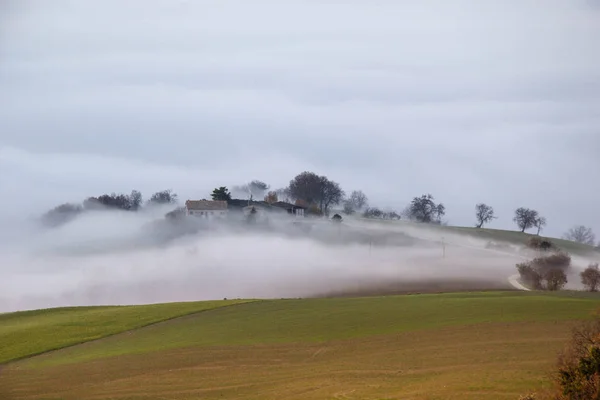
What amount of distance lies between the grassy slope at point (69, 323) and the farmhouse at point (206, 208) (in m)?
93.4

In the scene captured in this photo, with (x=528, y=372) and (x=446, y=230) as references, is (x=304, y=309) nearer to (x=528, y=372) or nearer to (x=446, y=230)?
(x=528, y=372)

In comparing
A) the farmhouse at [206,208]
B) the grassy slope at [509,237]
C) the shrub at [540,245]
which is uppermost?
the farmhouse at [206,208]

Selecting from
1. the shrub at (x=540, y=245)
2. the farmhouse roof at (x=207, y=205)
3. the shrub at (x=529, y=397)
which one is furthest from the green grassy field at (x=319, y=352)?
the farmhouse roof at (x=207, y=205)

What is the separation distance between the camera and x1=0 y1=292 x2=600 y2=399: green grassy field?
41.0 m

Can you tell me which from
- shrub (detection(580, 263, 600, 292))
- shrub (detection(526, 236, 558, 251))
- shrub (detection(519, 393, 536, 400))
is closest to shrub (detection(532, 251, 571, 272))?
shrub (detection(580, 263, 600, 292))

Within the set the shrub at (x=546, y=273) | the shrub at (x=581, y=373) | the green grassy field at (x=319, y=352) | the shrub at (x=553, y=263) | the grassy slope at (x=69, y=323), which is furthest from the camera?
the shrub at (x=553, y=263)

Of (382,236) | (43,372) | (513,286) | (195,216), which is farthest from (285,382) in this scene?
(195,216)

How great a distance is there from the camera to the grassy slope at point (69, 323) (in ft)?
207

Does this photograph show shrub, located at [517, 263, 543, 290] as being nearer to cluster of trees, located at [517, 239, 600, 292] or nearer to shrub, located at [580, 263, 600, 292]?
cluster of trees, located at [517, 239, 600, 292]

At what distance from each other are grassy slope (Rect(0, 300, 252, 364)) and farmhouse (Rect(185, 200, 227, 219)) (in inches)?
3677

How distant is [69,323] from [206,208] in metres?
109

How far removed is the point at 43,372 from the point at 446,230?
141 m

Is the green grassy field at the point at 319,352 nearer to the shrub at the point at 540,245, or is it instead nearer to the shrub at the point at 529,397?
the shrub at the point at 529,397

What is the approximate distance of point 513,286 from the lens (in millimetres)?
94000
